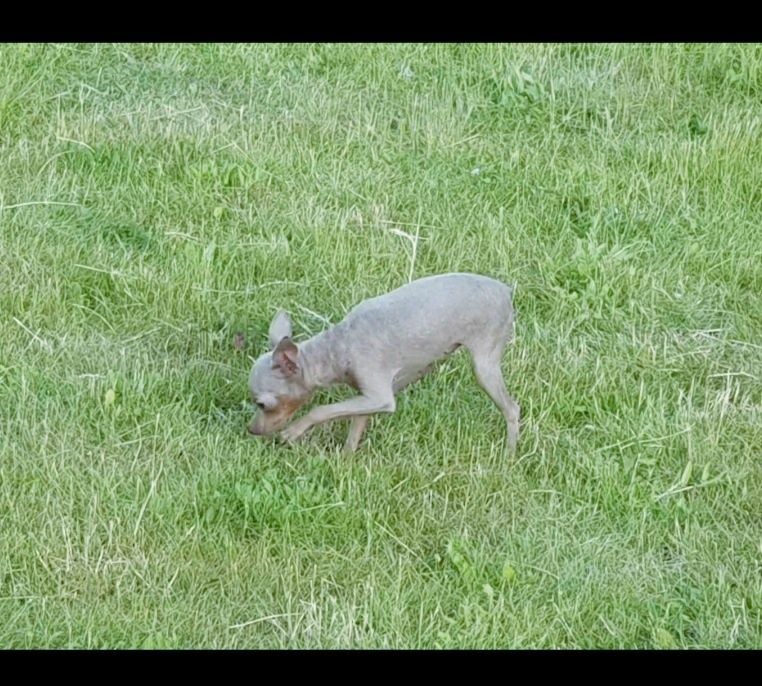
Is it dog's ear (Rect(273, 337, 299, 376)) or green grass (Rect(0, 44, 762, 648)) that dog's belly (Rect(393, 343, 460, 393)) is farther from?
dog's ear (Rect(273, 337, 299, 376))

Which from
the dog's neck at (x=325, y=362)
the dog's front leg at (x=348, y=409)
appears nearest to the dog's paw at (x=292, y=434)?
the dog's front leg at (x=348, y=409)

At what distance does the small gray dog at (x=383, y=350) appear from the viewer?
597 centimetres

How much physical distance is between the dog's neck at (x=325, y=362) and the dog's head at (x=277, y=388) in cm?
4

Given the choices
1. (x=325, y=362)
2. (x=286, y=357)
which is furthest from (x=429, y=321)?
(x=286, y=357)

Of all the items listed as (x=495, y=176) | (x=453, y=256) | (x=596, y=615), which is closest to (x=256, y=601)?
(x=596, y=615)

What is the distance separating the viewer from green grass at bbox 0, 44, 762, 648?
543cm

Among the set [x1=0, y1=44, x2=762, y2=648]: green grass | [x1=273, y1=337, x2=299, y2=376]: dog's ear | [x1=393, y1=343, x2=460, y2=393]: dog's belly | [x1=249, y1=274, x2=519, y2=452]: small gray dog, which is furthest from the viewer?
[x1=393, y1=343, x2=460, y2=393]: dog's belly

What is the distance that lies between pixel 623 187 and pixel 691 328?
1.27 m

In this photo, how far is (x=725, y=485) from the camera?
20.0 feet

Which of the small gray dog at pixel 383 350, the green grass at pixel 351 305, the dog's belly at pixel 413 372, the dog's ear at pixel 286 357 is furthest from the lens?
the dog's belly at pixel 413 372

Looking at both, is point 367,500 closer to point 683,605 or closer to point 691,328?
point 683,605

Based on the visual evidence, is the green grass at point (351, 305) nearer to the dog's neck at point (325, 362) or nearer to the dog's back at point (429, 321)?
the dog's neck at point (325, 362)

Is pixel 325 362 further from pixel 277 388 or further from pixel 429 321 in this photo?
pixel 429 321

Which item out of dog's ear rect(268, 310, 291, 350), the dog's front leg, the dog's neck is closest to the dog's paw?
the dog's front leg
